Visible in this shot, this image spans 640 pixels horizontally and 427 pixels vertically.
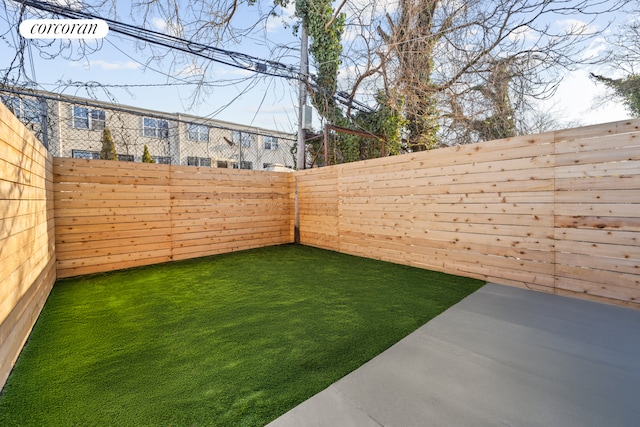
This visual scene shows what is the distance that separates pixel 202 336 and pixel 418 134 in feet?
25.8

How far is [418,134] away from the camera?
27.3 ft

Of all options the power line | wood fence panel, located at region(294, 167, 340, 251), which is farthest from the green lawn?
the power line

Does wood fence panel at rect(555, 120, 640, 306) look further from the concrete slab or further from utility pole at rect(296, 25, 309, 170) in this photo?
utility pole at rect(296, 25, 309, 170)

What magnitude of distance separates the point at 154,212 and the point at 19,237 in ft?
9.22

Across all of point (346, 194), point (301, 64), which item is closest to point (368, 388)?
point (346, 194)

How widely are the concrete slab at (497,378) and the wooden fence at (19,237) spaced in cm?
187

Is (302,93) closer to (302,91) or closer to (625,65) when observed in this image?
(302,91)

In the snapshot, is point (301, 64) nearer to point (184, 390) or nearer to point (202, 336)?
point (202, 336)

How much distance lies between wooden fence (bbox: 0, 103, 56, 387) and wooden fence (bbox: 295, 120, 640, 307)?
4.34 meters

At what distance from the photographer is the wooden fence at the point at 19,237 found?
1.81 metres

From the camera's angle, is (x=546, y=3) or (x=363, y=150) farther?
(x=363, y=150)

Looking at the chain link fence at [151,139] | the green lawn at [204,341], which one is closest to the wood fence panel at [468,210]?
the green lawn at [204,341]

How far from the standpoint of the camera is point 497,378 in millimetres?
1676

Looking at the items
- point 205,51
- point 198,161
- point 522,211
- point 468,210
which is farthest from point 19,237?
point 198,161
